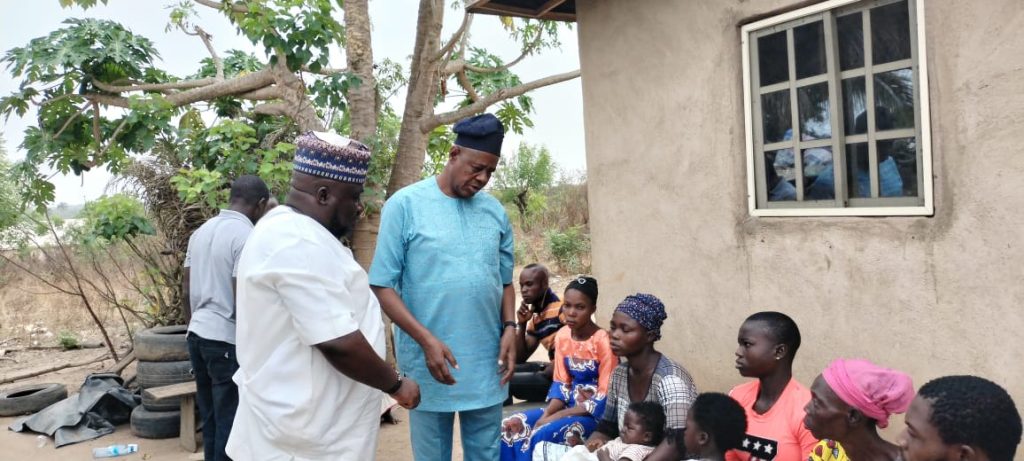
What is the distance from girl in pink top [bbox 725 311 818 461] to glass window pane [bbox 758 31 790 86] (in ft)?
3.98

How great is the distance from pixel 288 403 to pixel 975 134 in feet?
8.59

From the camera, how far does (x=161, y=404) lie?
5.92 metres

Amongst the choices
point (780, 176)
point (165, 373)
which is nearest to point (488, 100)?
point (165, 373)

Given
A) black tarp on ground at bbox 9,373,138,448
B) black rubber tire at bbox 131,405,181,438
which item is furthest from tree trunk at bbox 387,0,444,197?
black tarp on ground at bbox 9,373,138,448

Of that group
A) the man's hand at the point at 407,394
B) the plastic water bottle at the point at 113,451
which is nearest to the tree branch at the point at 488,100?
the plastic water bottle at the point at 113,451

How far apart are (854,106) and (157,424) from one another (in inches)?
215

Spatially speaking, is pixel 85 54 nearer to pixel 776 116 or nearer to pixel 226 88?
pixel 226 88

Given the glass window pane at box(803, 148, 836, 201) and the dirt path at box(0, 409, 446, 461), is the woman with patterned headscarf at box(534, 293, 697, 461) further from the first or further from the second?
the dirt path at box(0, 409, 446, 461)

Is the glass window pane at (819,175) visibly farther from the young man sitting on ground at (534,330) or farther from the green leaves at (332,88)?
the green leaves at (332,88)

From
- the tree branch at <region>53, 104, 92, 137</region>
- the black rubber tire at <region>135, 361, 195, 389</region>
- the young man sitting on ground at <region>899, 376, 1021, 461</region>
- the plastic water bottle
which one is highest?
the tree branch at <region>53, 104, 92, 137</region>

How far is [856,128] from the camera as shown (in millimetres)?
3213

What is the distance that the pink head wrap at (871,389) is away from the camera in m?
2.29

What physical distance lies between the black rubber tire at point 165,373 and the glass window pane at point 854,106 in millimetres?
5133

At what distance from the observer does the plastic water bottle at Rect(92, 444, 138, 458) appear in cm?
546
